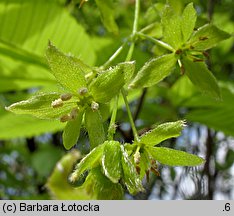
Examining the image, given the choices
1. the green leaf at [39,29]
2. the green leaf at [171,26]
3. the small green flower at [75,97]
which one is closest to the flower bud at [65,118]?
the small green flower at [75,97]

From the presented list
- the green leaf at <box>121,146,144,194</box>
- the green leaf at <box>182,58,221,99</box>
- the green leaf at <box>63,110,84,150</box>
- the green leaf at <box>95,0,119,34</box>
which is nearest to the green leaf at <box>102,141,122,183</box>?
the green leaf at <box>121,146,144,194</box>

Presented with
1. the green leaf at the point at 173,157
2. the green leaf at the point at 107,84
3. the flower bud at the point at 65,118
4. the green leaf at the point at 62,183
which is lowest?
the green leaf at the point at 62,183

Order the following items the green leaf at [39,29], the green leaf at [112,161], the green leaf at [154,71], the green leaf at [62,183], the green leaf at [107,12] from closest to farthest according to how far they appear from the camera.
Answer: the green leaf at [112,161], the green leaf at [154,71], the green leaf at [107,12], the green leaf at [62,183], the green leaf at [39,29]

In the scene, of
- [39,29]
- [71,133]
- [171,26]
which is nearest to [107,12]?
[171,26]

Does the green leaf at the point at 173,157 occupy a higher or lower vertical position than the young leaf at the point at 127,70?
lower

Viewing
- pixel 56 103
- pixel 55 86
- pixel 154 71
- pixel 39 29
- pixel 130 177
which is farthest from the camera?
pixel 39 29

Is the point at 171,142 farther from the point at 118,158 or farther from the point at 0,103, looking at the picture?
the point at 118,158

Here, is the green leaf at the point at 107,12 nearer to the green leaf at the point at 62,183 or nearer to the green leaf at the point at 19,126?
the green leaf at the point at 62,183

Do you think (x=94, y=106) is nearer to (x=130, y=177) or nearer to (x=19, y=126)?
(x=130, y=177)

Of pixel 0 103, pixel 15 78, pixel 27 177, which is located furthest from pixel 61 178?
pixel 27 177
